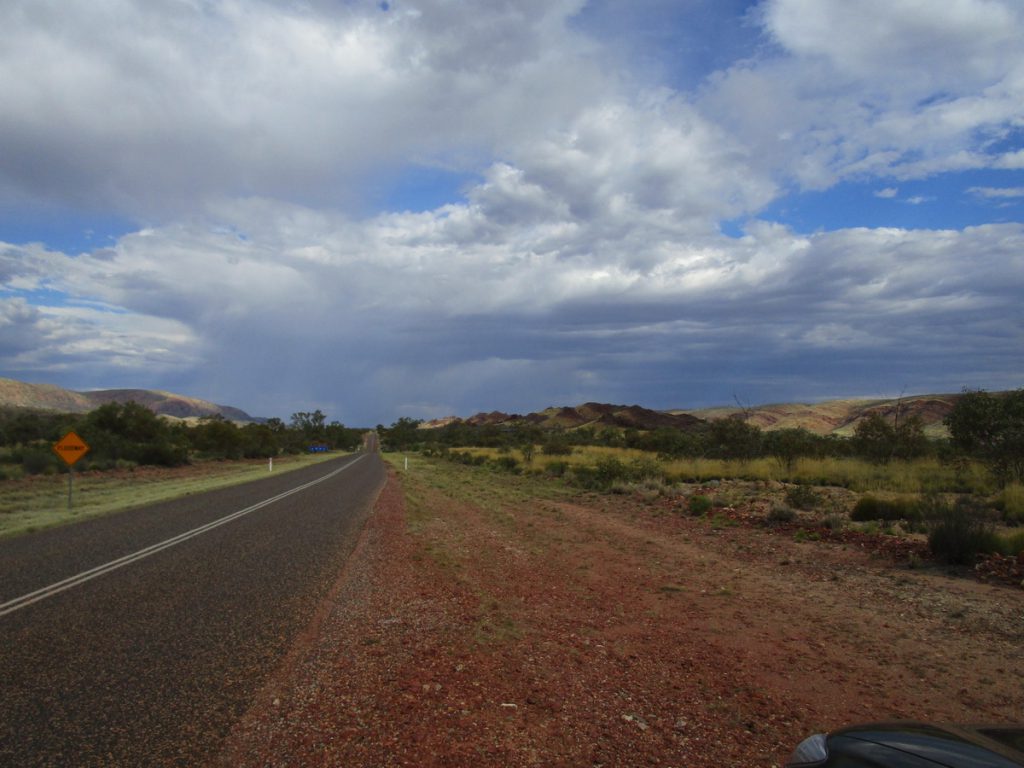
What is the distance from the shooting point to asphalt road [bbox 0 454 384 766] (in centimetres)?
447

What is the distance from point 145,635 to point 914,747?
7055 mm

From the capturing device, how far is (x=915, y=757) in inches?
85.7

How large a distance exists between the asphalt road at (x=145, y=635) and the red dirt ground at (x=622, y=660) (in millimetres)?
427

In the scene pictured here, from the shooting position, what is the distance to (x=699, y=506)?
18375mm

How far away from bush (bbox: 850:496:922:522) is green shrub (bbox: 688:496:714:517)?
3.69 metres

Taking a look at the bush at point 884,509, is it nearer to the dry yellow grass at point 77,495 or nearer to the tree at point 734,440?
the tree at point 734,440

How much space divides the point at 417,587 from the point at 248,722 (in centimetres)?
457

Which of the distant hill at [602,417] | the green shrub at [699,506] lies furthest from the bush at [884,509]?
the distant hill at [602,417]

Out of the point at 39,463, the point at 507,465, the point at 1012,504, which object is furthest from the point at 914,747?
the point at 39,463

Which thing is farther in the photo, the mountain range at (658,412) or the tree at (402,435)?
the tree at (402,435)

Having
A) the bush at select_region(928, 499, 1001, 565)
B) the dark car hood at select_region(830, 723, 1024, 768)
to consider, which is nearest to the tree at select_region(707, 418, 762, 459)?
the bush at select_region(928, 499, 1001, 565)

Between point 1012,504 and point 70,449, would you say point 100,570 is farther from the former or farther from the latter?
point 1012,504

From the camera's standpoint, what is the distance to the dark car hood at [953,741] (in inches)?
84.0

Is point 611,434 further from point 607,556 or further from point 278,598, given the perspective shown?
point 278,598
